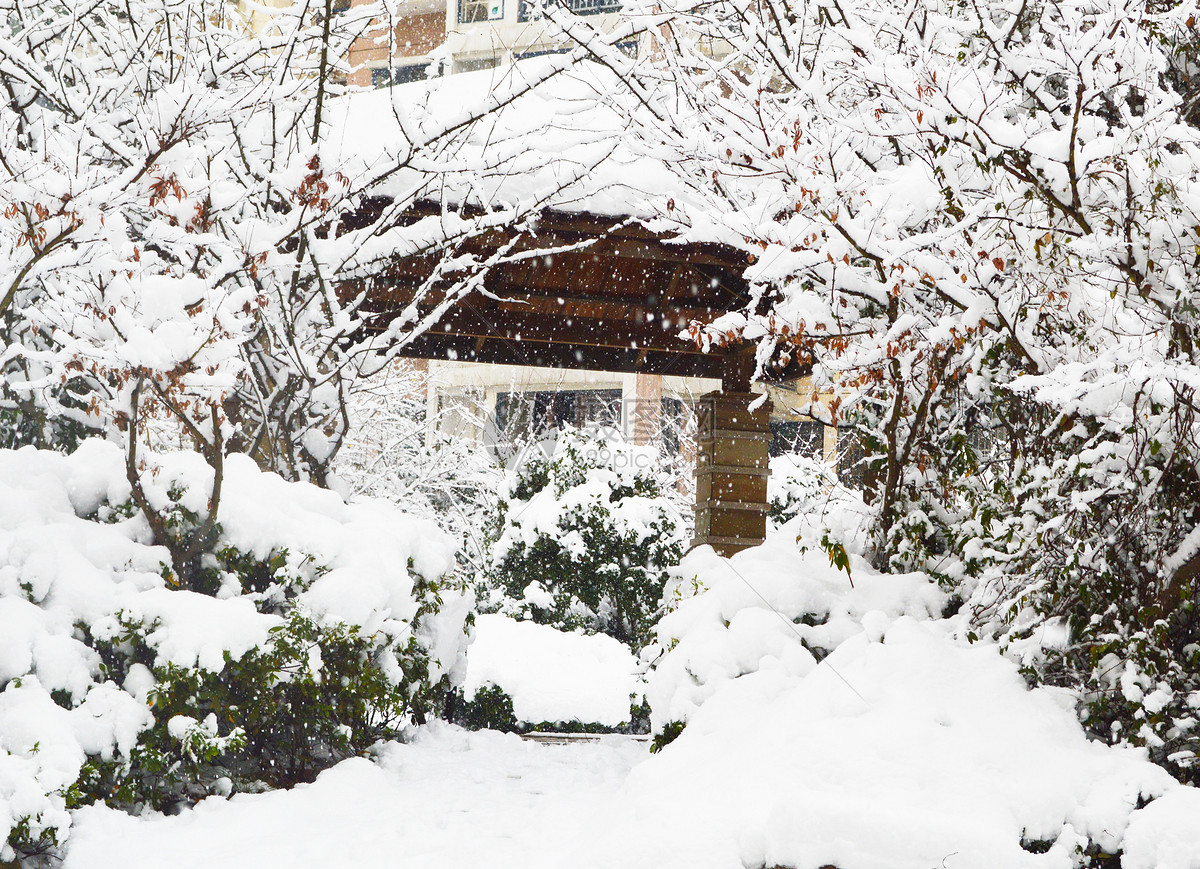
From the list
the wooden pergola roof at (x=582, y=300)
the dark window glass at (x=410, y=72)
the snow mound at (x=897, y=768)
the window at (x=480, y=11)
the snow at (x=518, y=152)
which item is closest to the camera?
the snow mound at (x=897, y=768)

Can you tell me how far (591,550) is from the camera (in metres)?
10.9

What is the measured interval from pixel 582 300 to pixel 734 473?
73.5 inches

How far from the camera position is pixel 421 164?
5.11m

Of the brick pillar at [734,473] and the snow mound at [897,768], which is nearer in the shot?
the snow mound at [897,768]

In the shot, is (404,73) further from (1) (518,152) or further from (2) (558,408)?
(1) (518,152)

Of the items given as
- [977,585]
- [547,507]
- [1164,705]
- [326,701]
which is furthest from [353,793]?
[547,507]

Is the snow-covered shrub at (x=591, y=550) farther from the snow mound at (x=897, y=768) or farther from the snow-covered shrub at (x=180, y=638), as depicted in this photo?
the snow mound at (x=897, y=768)

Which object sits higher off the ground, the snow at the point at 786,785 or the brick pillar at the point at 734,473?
the brick pillar at the point at 734,473

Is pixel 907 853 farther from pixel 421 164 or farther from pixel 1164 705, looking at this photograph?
pixel 421 164

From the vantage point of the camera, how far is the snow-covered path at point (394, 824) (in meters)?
3.37

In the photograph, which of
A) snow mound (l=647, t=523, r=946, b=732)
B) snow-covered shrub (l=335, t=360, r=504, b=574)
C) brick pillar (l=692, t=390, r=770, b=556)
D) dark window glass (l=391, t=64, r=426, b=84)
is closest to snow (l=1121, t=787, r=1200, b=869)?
snow mound (l=647, t=523, r=946, b=732)

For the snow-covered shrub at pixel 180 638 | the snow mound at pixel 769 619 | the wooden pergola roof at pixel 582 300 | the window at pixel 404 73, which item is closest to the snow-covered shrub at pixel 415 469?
the wooden pergola roof at pixel 582 300

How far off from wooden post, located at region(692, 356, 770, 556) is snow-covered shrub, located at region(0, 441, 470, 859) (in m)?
2.97

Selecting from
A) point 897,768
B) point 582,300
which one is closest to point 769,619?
point 897,768
